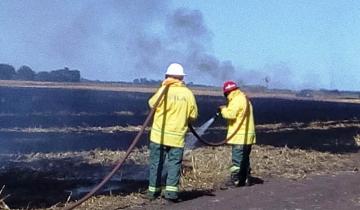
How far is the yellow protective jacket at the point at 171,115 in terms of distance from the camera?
35.5ft

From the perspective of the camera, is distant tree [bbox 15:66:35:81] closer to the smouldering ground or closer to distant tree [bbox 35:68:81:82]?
distant tree [bbox 35:68:81:82]

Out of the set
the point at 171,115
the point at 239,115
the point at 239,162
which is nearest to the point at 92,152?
the point at 239,162

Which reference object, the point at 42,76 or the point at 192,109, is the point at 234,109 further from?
the point at 42,76

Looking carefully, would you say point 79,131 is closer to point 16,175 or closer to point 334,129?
point 16,175

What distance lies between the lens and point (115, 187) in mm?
12625

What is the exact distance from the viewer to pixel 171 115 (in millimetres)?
10836

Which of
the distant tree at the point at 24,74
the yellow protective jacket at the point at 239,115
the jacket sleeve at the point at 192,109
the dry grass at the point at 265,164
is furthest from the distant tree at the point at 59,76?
the jacket sleeve at the point at 192,109

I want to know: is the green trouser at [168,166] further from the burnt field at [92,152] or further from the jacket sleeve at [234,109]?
the jacket sleeve at [234,109]

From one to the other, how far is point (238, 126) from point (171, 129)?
2198 millimetres

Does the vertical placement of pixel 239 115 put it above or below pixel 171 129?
above

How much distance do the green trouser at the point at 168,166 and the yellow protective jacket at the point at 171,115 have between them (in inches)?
4.1

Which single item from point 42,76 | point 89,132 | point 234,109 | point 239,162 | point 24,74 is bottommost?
point 89,132

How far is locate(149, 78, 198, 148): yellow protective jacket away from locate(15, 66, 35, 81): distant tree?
70806 millimetres

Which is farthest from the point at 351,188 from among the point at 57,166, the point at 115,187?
the point at 57,166
